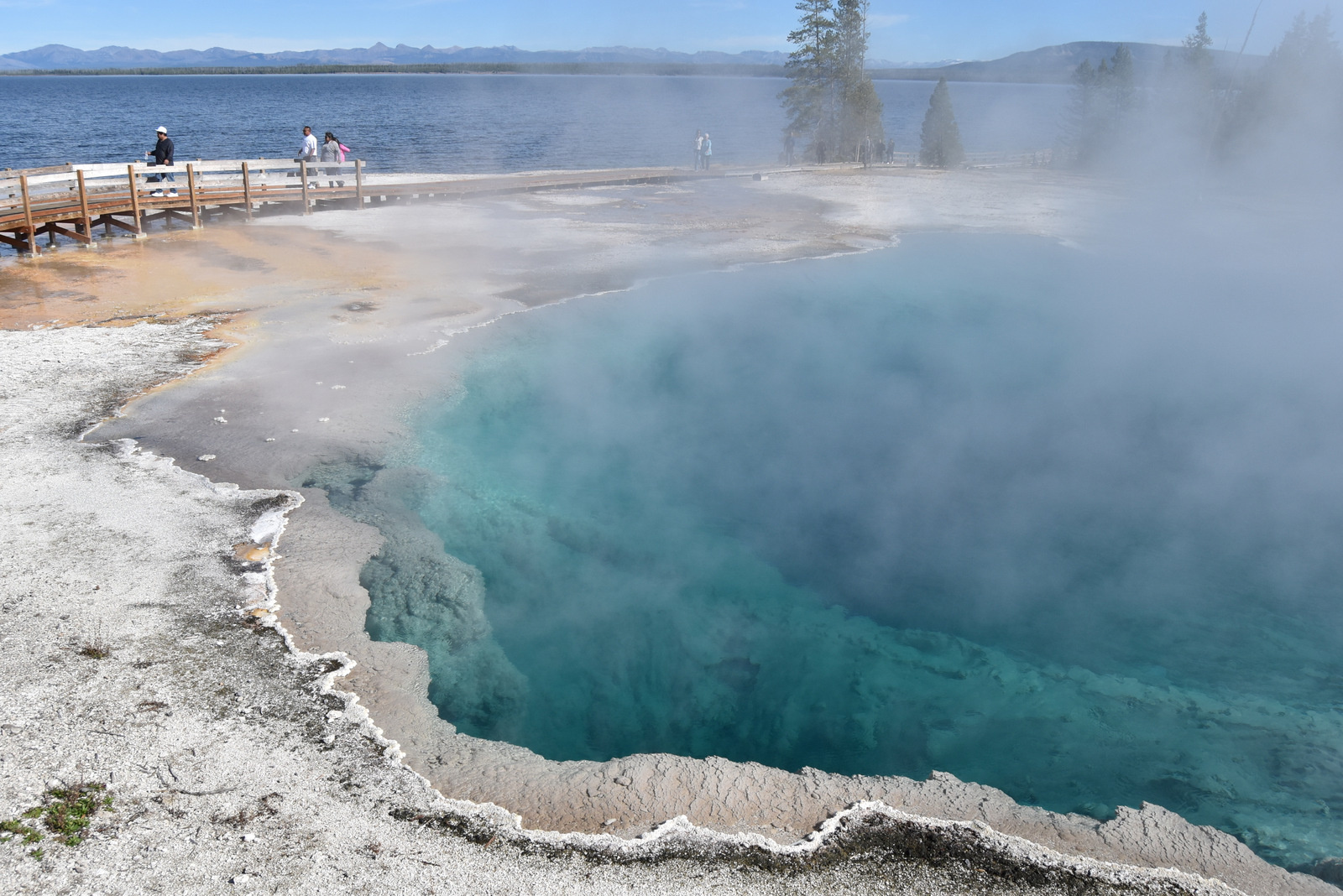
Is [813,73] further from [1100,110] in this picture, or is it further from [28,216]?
[28,216]

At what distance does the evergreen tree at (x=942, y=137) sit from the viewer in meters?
29.2

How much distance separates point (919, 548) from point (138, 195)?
14.4 m

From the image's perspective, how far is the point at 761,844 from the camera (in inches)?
137

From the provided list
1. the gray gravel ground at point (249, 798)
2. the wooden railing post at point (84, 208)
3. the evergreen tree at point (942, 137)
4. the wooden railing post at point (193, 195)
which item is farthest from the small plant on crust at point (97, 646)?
the evergreen tree at point (942, 137)

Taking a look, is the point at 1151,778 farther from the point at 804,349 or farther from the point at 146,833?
the point at 804,349

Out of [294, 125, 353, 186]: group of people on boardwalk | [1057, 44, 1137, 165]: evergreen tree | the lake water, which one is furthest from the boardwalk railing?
[1057, 44, 1137, 165]: evergreen tree

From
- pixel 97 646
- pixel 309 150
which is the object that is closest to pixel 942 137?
pixel 309 150

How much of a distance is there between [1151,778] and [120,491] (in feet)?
Answer: 20.3

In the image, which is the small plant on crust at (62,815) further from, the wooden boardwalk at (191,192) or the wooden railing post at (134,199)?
the wooden railing post at (134,199)

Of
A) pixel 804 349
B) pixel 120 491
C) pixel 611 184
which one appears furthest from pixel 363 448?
pixel 611 184

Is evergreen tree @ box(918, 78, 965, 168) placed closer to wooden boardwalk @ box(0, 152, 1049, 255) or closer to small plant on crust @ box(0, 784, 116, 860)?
wooden boardwalk @ box(0, 152, 1049, 255)

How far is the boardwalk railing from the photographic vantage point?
524 inches

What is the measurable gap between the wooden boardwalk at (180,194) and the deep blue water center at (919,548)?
8228 mm

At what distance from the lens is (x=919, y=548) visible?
6.65 metres
